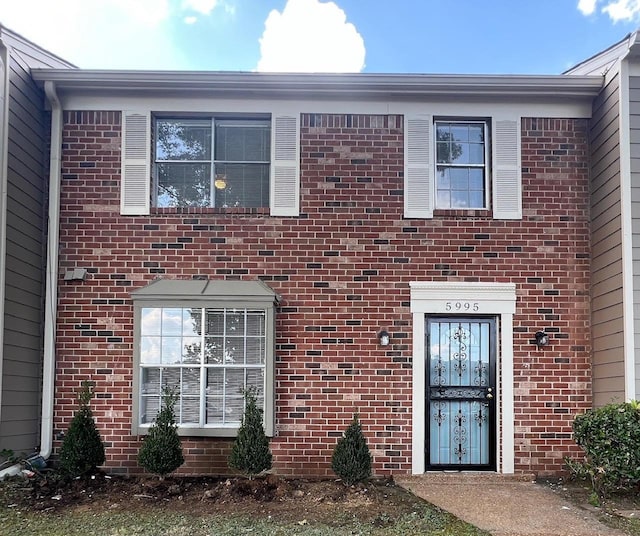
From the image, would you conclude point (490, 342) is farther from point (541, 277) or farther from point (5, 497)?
point (5, 497)

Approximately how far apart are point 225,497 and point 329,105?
4548 millimetres

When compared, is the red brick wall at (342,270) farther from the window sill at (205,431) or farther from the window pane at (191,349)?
the window pane at (191,349)

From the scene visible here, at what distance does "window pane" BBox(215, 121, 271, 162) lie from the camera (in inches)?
283

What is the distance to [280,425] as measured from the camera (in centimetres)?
675

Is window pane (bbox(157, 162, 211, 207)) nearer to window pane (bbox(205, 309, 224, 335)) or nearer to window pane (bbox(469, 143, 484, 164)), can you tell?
window pane (bbox(205, 309, 224, 335))

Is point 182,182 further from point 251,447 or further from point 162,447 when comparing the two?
point 251,447

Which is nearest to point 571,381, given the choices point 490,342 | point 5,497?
point 490,342

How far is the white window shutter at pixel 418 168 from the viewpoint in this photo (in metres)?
7.02

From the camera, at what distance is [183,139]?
7230 mm

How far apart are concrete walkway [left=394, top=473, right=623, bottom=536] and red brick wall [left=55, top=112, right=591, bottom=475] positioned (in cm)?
40

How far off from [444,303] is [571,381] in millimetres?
1749

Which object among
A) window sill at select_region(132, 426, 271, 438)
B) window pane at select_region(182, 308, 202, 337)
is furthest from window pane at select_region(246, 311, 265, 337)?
window sill at select_region(132, 426, 271, 438)

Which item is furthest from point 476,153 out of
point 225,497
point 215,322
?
point 225,497

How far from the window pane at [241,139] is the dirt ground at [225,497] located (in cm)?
376
